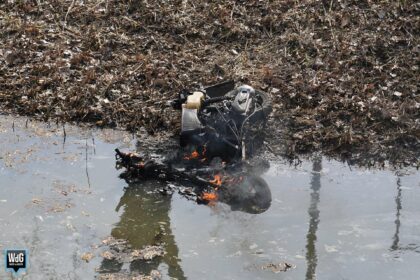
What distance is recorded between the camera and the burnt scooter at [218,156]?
864 centimetres

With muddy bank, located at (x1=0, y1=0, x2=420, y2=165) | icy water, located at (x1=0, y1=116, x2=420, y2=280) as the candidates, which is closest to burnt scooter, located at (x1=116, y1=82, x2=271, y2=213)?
icy water, located at (x1=0, y1=116, x2=420, y2=280)

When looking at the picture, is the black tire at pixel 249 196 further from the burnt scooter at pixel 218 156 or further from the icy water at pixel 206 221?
the icy water at pixel 206 221

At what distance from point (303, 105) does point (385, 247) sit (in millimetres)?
3540

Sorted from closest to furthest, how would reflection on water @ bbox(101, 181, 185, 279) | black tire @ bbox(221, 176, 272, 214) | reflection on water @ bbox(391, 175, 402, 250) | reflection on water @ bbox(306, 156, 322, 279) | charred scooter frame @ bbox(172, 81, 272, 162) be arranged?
reflection on water @ bbox(101, 181, 185, 279) < reflection on water @ bbox(306, 156, 322, 279) < reflection on water @ bbox(391, 175, 402, 250) < black tire @ bbox(221, 176, 272, 214) < charred scooter frame @ bbox(172, 81, 272, 162)

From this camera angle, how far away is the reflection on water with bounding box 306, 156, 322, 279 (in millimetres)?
7408

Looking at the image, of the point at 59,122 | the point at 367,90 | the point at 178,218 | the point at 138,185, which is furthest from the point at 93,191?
the point at 367,90

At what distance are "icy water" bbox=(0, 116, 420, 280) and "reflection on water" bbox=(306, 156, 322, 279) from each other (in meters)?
0.01

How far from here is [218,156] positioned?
30.0 ft

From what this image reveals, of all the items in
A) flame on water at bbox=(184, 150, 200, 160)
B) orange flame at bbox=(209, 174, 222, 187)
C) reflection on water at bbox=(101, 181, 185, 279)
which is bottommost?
reflection on water at bbox=(101, 181, 185, 279)

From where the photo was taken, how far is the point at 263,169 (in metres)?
9.34

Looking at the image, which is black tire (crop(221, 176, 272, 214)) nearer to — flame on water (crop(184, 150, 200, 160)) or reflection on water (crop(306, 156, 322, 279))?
reflection on water (crop(306, 156, 322, 279))

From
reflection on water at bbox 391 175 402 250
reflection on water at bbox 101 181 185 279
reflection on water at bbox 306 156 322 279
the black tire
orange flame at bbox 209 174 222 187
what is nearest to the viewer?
reflection on water at bbox 101 181 185 279

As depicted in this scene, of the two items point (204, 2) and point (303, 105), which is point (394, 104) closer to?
point (303, 105)

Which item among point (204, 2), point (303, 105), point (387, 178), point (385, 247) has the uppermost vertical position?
point (204, 2)
